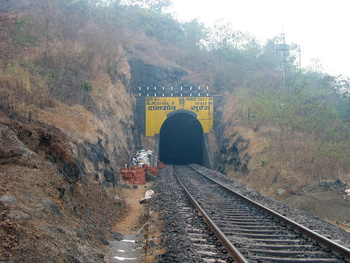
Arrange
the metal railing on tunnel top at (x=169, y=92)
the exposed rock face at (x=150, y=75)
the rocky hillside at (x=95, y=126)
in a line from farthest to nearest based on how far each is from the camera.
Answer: the exposed rock face at (x=150, y=75) < the metal railing on tunnel top at (x=169, y=92) < the rocky hillside at (x=95, y=126)

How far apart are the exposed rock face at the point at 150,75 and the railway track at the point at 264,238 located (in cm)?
2305

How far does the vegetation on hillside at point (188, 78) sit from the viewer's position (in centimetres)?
1327

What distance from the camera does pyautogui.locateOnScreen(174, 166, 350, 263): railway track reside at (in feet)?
17.2

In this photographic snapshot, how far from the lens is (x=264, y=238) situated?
6.51 metres

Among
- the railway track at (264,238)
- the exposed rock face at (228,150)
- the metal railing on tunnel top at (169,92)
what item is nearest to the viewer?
the railway track at (264,238)

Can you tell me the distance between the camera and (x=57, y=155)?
313 inches

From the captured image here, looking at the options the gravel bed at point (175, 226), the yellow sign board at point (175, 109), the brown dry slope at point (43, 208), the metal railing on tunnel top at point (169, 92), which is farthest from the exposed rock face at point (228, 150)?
Result: the brown dry slope at point (43, 208)

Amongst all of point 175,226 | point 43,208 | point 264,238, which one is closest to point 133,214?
point 175,226

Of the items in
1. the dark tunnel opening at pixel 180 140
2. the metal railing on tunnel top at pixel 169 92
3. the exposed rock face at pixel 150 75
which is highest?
the exposed rock face at pixel 150 75

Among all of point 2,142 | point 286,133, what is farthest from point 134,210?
point 286,133

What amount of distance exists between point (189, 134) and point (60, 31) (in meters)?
19.0

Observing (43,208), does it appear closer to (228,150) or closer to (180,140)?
(228,150)

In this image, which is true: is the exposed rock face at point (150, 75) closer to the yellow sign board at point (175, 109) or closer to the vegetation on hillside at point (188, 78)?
the vegetation on hillside at point (188, 78)

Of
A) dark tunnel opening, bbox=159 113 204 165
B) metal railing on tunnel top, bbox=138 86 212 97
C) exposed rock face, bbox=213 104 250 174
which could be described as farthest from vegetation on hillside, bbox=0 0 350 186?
dark tunnel opening, bbox=159 113 204 165
